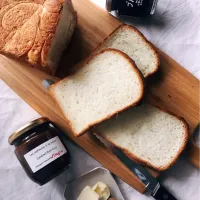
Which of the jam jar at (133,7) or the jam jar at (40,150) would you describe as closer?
the jam jar at (40,150)

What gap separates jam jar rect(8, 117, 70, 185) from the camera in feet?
6.80

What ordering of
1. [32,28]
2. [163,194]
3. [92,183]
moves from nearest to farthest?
[32,28] < [163,194] < [92,183]

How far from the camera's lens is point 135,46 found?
220 centimetres

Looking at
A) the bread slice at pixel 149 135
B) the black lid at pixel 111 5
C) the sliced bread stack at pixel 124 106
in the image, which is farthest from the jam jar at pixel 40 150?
the black lid at pixel 111 5

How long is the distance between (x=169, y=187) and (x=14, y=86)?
1018 mm

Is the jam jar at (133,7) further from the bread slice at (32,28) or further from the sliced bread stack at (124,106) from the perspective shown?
the bread slice at (32,28)

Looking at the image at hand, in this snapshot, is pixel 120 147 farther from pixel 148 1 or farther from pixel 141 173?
pixel 148 1

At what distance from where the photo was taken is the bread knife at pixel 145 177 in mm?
2115

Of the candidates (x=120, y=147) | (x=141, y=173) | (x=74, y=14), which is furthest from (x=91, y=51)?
(x=141, y=173)

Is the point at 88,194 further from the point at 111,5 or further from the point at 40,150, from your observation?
the point at 111,5

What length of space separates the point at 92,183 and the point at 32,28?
904mm

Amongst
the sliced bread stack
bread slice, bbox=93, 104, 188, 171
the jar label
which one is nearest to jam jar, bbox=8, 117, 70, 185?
the jar label

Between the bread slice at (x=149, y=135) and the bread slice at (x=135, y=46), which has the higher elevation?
the bread slice at (x=135, y=46)

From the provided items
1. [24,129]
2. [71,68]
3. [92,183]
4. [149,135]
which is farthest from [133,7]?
[92,183]
